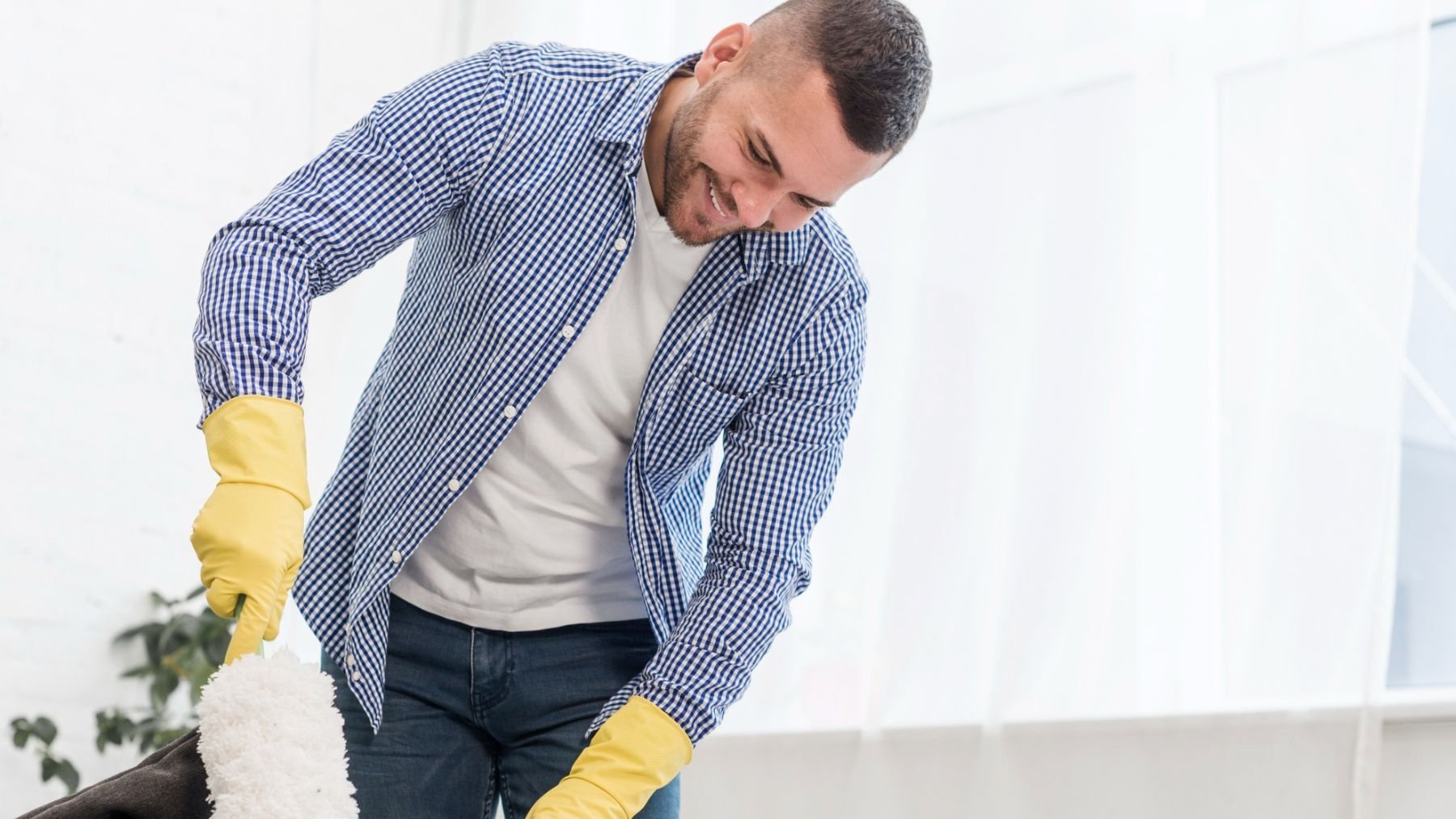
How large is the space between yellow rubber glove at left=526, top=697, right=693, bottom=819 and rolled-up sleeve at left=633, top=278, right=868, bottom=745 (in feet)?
0.09

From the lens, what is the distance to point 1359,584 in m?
1.57

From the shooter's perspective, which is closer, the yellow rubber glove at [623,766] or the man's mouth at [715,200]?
the yellow rubber glove at [623,766]

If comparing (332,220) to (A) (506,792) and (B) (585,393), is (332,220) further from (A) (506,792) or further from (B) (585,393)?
Result: (A) (506,792)

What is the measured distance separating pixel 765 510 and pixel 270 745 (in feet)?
1.85

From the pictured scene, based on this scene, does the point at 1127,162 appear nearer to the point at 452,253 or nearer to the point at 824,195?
the point at 824,195

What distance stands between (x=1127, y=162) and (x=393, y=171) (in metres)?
1.04

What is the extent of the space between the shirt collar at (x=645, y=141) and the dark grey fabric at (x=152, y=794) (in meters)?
0.66

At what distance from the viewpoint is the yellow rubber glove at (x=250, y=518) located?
3.54ft

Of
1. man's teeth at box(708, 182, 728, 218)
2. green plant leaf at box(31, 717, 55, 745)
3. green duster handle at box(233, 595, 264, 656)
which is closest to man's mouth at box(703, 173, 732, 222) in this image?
man's teeth at box(708, 182, 728, 218)

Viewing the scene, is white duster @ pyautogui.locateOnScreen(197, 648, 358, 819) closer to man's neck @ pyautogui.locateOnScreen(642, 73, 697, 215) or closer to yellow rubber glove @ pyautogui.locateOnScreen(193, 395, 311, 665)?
yellow rubber glove @ pyautogui.locateOnScreen(193, 395, 311, 665)

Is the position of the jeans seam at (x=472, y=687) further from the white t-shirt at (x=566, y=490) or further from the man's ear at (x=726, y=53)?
the man's ear at (x=726, y=53)

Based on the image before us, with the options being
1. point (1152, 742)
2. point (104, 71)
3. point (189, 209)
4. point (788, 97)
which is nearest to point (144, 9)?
point (104, 71)

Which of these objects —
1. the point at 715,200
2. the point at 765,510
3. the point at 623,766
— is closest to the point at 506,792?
the point at 623,766

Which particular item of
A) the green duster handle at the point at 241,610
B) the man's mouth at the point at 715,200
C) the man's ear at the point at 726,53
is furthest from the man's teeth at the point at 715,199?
the green duster handle at the point at 241,610
